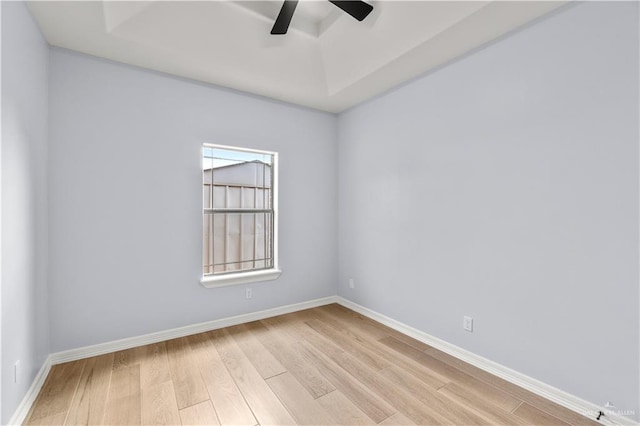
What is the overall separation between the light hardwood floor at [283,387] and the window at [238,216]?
2.56 feet

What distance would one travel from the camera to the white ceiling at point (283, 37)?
205 cm

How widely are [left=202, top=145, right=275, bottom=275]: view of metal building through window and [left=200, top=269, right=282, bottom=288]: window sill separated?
0.15 m

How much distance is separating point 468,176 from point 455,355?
159 cm

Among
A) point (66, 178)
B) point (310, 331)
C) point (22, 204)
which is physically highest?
point (66, 178)

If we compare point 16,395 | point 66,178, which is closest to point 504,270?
point 16,395

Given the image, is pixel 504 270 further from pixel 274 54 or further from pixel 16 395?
pixel 16 395

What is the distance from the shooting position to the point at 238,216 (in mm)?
3461

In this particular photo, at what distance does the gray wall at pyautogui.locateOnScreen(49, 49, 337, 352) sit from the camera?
2418mm

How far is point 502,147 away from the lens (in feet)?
7.36

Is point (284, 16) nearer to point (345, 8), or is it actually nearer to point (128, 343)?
point (345, 8)

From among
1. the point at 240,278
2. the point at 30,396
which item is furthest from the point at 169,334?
the point at 30,396

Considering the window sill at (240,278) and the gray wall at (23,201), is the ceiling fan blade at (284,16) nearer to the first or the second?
the gray wall at (23,201)

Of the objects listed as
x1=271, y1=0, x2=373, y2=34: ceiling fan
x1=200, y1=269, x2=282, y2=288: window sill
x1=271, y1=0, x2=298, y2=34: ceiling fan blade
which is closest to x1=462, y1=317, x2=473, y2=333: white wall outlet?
x1=200, y1=269, x2=282, y2=288: window sill

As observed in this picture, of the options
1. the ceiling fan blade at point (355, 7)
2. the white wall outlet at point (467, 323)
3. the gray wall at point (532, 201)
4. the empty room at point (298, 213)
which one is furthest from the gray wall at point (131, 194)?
the white wall outlet at point (467, 323)
